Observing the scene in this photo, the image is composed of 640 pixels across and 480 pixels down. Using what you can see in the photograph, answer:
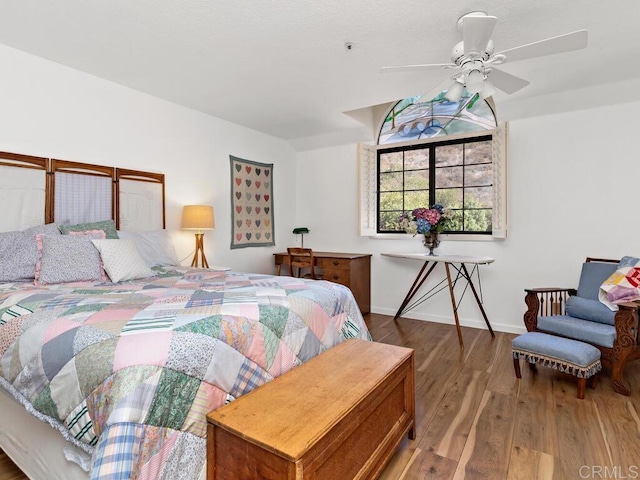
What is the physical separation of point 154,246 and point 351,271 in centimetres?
216

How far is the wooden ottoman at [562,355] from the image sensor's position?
2.24m

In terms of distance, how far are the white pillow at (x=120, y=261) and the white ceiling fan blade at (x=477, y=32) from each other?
2.43m

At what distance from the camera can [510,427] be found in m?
1.92

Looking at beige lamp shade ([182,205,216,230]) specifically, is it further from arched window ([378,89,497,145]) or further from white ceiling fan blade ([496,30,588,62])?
white ceiling fan blade ([496,30,588,62])

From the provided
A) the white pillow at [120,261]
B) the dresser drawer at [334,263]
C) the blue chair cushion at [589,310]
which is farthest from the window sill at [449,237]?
the white pillow at [120,261]

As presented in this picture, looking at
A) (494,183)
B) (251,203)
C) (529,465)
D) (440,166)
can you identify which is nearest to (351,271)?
(251,203)

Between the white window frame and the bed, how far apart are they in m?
2.23

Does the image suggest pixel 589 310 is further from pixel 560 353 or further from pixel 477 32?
pixel 477 32

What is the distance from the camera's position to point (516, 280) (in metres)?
3.71

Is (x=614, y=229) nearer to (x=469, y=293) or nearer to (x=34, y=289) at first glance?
(x=469, y=293)

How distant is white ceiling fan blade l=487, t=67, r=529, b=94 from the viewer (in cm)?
224

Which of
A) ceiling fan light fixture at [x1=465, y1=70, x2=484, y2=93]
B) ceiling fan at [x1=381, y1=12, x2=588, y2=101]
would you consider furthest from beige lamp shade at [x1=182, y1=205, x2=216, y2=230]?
ceiling fan light fixture at [x1=465, y1=70, x2=484, y2=93]

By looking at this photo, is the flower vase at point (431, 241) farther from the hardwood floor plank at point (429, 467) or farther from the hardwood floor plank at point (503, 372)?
the hardwood floor plank at point (429, 467)

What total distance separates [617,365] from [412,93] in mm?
2702
